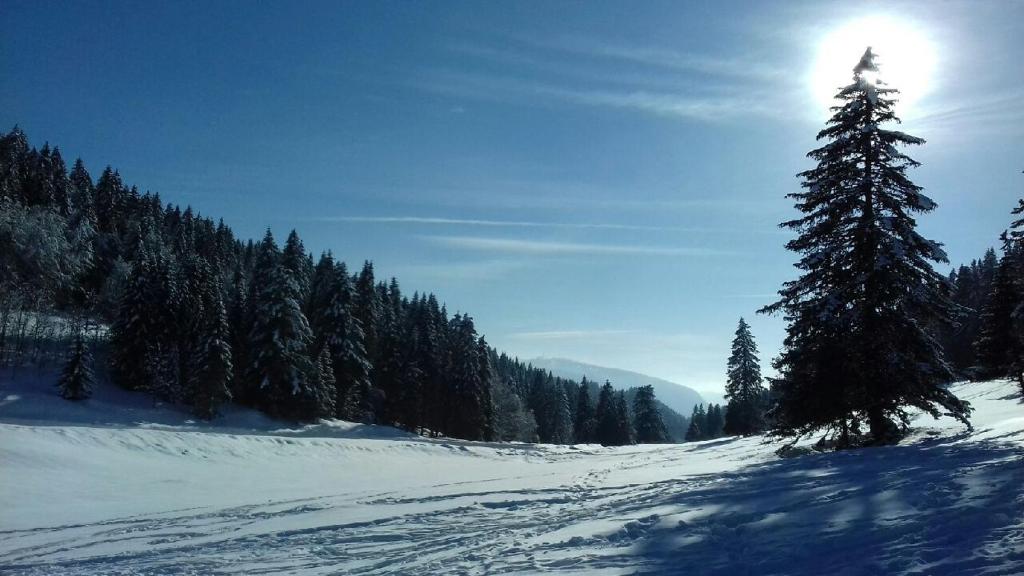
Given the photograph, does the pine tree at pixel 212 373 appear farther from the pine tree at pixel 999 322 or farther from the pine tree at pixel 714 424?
the pine tree at pixel 714 424

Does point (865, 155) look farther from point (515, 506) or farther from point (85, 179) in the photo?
point (85, 179)

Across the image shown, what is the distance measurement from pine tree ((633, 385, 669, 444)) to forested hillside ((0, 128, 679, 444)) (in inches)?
12.8

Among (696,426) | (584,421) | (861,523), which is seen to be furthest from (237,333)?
(696,426)

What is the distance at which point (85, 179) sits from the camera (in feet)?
331

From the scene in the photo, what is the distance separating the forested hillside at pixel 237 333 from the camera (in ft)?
145

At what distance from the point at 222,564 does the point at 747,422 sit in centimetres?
A: 6209

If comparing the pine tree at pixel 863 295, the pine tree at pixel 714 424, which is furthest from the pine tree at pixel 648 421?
the pine tree at pixel 863 295

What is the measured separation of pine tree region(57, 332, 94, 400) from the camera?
41.1 meters

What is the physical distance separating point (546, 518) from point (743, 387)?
5863 centimetres

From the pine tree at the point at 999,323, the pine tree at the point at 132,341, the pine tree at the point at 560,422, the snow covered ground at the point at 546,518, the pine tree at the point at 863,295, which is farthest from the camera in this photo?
the pine tree at the point at 560,422

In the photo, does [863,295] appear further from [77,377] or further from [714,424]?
[714,424]

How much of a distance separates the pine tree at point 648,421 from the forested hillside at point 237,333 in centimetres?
32

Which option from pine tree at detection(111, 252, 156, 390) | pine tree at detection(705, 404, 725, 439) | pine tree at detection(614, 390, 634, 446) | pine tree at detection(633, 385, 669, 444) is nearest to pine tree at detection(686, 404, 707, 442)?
pine tree at detection(705, 404, 725, 439)

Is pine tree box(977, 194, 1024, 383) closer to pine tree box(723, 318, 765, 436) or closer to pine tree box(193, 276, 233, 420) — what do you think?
pine tree box(723, 318, 765, 436)
